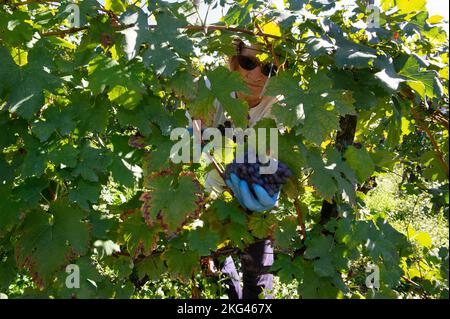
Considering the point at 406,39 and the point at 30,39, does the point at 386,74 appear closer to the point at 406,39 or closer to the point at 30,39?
the point at 406,39

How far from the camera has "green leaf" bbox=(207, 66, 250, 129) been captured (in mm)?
1336

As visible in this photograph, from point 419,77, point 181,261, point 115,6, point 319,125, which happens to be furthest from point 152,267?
point 419,77

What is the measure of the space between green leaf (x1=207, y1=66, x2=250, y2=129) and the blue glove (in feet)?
0.64

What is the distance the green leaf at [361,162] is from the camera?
56.7 inches

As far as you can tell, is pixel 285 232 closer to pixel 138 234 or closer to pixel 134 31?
pixel 138 234

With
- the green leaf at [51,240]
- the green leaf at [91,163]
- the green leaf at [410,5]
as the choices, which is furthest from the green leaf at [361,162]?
the green leaf at [51,240]

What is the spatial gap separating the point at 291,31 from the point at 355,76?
0.90 ft

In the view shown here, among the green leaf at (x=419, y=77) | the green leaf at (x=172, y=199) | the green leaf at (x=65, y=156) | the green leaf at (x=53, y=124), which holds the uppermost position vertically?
the green leaf at (x=419, y=77)

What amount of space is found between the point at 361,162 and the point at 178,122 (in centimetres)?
66

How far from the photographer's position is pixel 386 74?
126 cm

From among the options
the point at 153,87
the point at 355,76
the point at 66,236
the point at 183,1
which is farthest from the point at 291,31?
the point at 66,236
